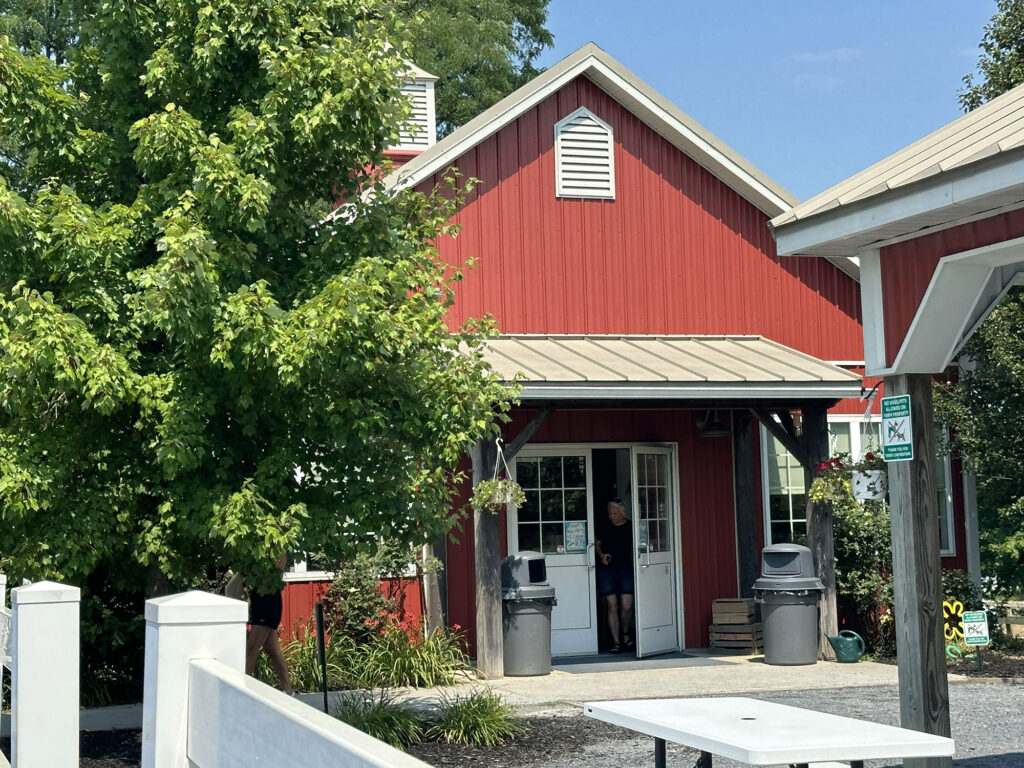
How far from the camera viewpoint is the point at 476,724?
8500mm

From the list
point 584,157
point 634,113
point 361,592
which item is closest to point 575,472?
point 361,592

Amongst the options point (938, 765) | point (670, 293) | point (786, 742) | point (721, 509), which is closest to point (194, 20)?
point (786, 742)

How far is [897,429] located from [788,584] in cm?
616

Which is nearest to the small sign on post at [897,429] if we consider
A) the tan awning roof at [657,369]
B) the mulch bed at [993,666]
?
the tan awning roof at [657,369]

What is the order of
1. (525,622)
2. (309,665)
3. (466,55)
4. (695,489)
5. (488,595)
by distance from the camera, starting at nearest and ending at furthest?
(309,665)
(488,595)
(525,622)
(695,489)
(466,55)

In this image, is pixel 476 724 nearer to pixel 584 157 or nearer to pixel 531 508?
pixel 531 508

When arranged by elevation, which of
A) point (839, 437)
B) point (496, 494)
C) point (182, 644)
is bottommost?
point (182, 644)

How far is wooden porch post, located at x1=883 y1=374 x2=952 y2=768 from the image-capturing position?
6613mm

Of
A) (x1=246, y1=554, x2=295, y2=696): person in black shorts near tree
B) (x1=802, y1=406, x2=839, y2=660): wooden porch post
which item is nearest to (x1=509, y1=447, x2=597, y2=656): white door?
(x1=802, y1=406, x2=839, y2=660): wooden porch post

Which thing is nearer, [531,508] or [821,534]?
[821,534]

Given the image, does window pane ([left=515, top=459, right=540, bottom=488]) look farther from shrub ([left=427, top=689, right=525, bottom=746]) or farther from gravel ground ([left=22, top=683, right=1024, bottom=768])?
shrub ([left=427, top=689, right=525, bottom=746])

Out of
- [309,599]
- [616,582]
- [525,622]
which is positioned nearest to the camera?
[525,622]

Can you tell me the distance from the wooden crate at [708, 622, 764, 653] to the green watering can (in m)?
0.92

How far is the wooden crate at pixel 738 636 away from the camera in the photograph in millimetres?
13836
